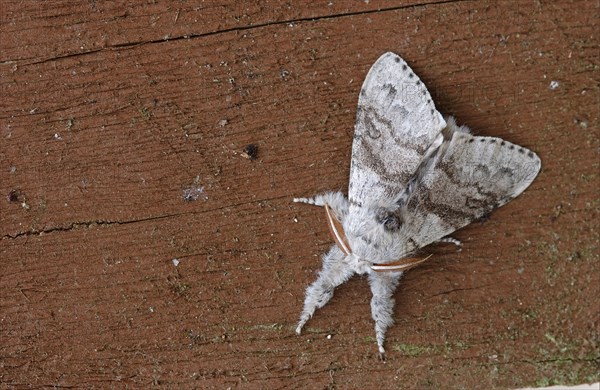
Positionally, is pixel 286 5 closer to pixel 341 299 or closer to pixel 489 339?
pixel 341 299

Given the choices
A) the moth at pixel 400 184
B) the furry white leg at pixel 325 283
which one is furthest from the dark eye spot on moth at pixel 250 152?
the furry white leg at pixel 325 283

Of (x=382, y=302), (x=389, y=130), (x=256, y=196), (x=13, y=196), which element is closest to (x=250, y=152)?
(x=256, y=196)

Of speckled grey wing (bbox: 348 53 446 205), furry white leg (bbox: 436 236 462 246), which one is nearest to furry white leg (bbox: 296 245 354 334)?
speckled grey wing (bbox: 348 53 446 205)

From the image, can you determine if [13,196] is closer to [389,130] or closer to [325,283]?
[325,283]

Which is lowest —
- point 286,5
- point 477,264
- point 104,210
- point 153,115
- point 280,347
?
point 280,347

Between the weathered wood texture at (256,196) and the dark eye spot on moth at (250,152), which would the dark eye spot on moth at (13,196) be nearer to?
the weathered wood texture at (256,196)

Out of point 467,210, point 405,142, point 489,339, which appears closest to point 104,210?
point 405,142
